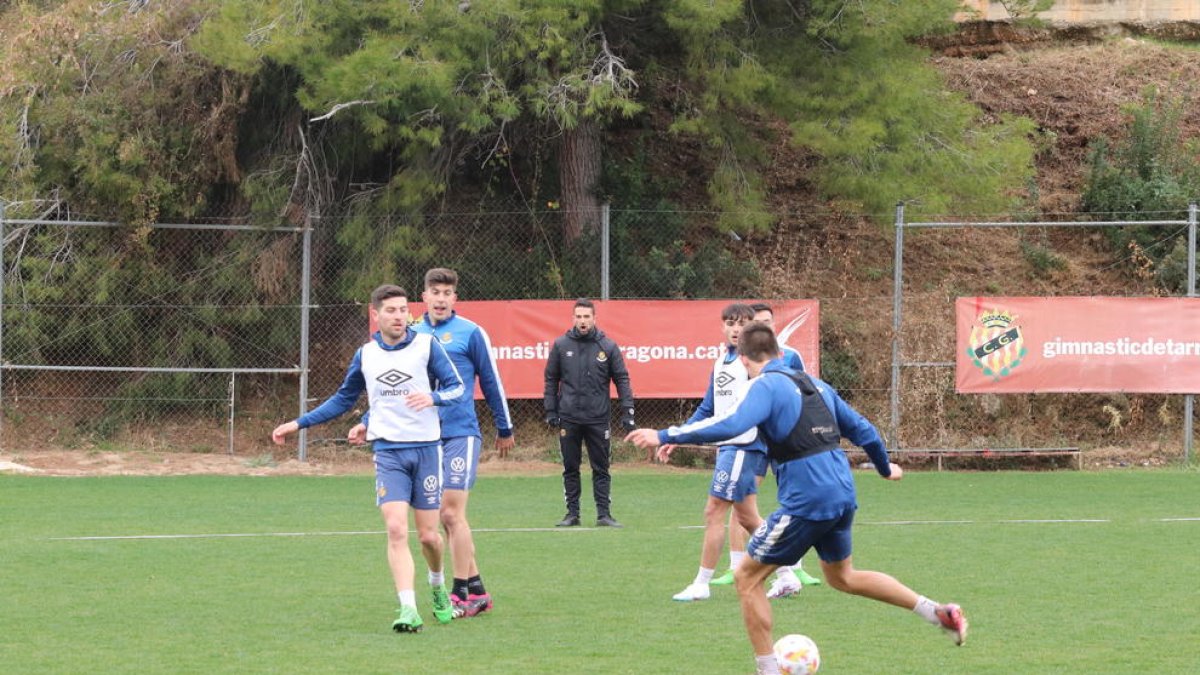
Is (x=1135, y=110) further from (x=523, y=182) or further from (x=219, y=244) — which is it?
(x=219, y=244)

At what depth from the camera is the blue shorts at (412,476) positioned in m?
8.52

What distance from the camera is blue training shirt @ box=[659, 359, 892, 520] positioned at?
→ 6.78 m

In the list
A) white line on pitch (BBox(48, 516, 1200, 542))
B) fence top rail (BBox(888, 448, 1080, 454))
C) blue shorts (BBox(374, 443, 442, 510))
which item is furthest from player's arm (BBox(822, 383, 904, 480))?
fence top rail (BBox(888, 448, 1080, 454))

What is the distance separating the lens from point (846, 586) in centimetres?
731

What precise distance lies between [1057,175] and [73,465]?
17.1m

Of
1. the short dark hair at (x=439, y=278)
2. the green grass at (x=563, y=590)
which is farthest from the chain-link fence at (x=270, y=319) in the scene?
the short dark hair at (x=439, y=278)

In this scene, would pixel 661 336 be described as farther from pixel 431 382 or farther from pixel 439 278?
pixel 431 382

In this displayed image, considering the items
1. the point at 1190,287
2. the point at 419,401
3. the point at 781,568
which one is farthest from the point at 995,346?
the point at 419,401

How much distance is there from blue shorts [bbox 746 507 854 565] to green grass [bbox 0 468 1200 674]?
0.59 m

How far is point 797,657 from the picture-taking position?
6.84 metres

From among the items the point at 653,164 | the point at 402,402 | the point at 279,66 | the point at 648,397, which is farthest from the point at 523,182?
the point at 402,402

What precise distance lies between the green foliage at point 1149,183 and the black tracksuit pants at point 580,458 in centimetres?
1204

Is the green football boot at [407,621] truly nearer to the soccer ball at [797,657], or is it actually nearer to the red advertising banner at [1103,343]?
the soccer ball at [797,657]

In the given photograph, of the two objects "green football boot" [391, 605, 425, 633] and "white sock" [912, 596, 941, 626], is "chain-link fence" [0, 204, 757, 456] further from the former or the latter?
"white sock" [912, 596, 941, 626]
